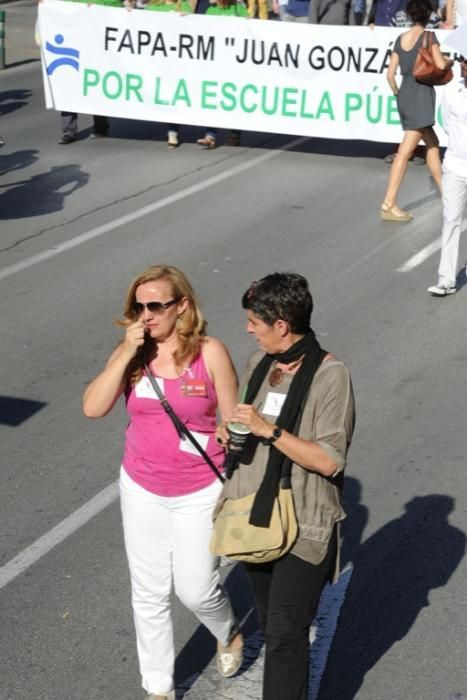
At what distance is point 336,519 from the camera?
193 inches

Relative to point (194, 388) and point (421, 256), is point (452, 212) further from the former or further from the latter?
point (194, 388)

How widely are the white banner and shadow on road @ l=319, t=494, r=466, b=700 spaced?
8.75 metres

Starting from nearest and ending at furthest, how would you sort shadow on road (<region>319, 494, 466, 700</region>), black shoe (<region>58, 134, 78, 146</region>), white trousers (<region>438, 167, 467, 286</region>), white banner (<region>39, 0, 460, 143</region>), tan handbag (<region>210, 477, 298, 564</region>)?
1. tan handbag (<region>210, 477, 298, 564</region>)
2. shadow on road (<region>319, 494, 466, 700</region>)
3. white trousers (<region>438, 167, 467, 286</region>)
4. white banner (<region>39, 0, 460, 143</region>)
5. black shoe (<region>58, 134, 78, 146</region>)

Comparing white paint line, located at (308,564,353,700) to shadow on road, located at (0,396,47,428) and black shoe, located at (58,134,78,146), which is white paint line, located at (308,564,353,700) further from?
black shoe, located at (58,134,78,146)

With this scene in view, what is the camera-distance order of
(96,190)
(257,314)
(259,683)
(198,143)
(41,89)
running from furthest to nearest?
1. (41,89)
2. (198,143)
3. (96,190)
4. (259,683)
5. (257,314)

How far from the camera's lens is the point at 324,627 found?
6020 millimetres

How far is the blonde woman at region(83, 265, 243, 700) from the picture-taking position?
17.1 feet

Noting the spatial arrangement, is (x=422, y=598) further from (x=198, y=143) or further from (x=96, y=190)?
(x=198, y=143)

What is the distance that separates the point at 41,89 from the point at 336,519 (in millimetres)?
17141

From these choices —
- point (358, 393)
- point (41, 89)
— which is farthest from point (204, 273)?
point (41, 89)

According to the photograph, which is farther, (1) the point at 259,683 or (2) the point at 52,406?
(2) the point at 52,406

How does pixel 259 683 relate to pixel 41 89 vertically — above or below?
above

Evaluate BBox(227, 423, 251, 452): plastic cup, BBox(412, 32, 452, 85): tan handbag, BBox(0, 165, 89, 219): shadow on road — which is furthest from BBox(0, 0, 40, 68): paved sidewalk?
BBox(227, 423, 251, 452): plastic cup

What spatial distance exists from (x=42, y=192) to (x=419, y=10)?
4.46 m
